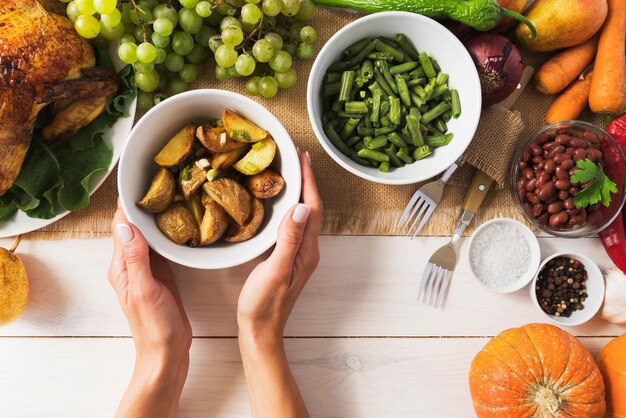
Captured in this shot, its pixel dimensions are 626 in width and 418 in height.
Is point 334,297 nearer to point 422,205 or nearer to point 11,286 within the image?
point 422,205

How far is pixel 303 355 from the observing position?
1257 mm

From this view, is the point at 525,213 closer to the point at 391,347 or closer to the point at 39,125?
the point at 391,347

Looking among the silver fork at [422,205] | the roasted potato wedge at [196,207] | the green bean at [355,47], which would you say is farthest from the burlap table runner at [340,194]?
the roasted potato wedge at [196,207]

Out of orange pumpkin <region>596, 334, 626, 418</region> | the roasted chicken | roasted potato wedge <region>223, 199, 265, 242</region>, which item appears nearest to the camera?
the roasted chicken

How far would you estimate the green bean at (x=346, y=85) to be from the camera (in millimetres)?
1124

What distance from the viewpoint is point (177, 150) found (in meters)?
1.08

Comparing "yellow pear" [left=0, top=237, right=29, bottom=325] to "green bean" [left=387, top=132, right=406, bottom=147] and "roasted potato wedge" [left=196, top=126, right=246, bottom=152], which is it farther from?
"green bean" [left=387, top=132, right=406, bottom=147]

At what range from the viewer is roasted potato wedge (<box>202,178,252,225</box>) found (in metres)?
1.04

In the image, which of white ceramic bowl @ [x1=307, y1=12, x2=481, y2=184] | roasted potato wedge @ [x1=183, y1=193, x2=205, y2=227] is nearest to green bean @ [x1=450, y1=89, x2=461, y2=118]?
white ceramic bowl @ [x1=307, y1=12, x2=481, y2=184]

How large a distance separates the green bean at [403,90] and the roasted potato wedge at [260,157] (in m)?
0.30

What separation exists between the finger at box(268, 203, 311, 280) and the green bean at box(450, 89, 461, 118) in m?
0.38

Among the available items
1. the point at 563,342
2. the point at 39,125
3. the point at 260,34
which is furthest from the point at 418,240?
the point at 39,125

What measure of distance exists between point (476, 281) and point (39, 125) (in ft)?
3.37

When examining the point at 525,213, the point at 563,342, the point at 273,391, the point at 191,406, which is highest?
the point at 525,213
